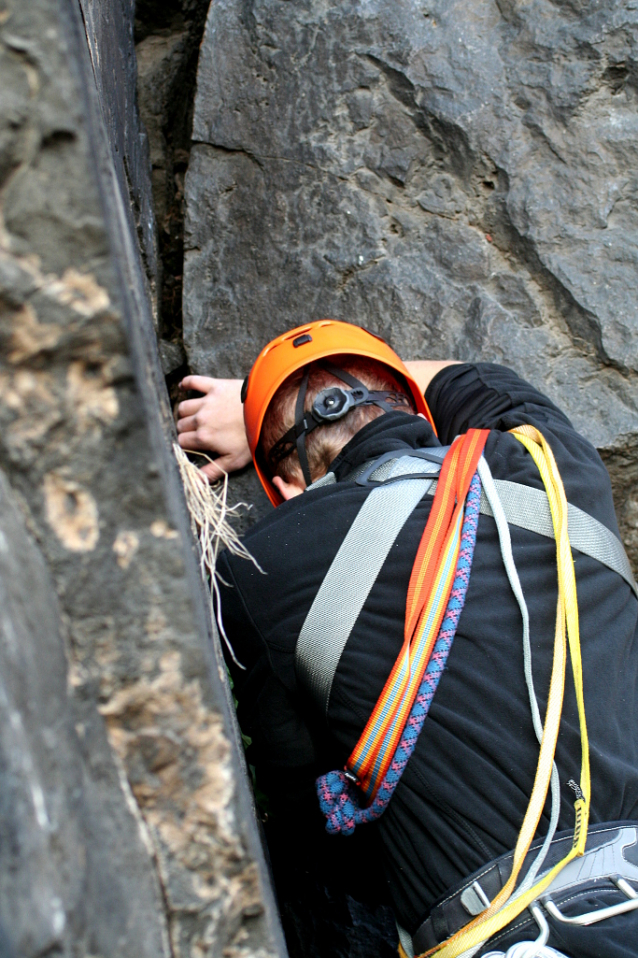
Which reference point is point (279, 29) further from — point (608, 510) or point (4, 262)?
point (4, 262)

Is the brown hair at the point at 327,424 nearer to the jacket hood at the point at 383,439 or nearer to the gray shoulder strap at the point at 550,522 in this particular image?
the jacket hood at the point at 383,439

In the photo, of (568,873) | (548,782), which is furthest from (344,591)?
(568,873)

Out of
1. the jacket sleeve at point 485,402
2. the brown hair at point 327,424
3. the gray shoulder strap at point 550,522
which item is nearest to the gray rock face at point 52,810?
the gray shoulder strap at point 550,522

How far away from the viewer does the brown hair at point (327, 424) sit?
179 centimetres

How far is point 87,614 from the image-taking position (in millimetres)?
600

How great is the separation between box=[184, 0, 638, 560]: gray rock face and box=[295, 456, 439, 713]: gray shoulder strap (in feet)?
3.31

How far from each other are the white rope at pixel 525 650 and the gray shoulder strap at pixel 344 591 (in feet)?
0.54

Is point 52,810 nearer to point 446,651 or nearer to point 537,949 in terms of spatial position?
point 446,651

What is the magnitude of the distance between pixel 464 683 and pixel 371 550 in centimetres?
31

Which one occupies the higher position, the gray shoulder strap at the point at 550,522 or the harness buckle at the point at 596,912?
the gray shoulder strap at the point at 550,522

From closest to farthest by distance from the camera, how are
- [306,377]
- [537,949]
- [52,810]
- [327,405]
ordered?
[52,810] → [537,949] → [327,405] → [306,377]

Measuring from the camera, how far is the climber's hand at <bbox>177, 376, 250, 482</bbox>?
221 centimetres

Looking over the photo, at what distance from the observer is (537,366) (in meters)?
2.22

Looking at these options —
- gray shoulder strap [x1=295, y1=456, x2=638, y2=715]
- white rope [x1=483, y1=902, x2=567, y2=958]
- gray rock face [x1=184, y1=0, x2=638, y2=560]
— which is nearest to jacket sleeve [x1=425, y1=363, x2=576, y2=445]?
gray rock face [x1=184, y1=0, x2=638, y2=560]
